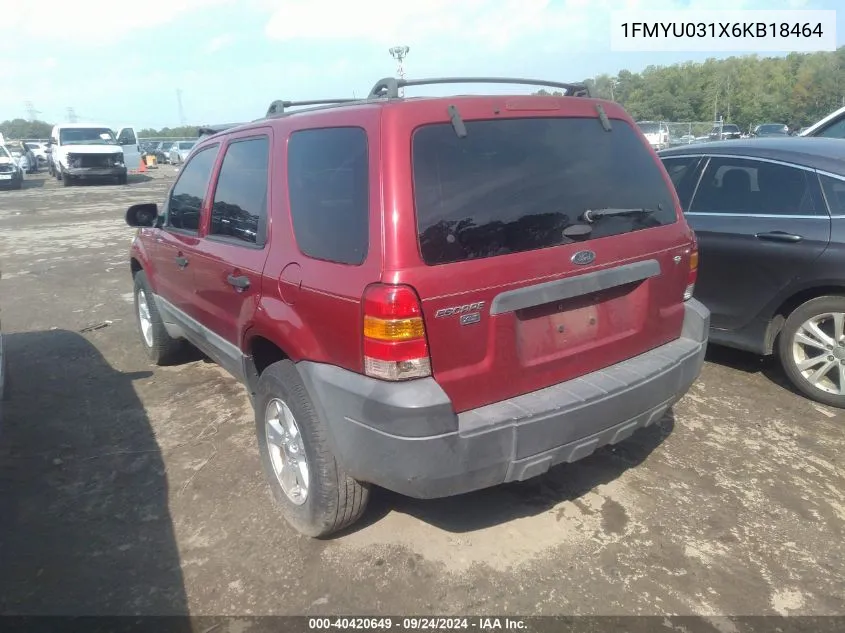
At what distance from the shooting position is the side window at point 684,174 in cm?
486

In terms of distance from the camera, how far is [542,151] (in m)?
2.64

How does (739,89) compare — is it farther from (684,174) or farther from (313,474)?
(313,474)

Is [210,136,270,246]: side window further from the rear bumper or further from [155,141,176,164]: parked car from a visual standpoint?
[155,141,176,164]: parked car

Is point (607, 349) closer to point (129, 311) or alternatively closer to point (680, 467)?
point (680, 467)

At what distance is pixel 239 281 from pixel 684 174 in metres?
3.59

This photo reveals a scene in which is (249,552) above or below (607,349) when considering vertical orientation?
below

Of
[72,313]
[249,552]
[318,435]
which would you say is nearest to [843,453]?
[318,435]

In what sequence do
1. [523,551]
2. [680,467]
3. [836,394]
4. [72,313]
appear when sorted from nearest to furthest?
1. [523,551]
2. [680,467]
3. [836,394]
4. [72,313]

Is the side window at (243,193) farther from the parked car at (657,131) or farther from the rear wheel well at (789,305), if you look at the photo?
the parked car at (657,131)

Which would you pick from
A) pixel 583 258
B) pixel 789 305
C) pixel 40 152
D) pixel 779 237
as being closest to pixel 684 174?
pixel 779 237

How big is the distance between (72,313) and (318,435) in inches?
220

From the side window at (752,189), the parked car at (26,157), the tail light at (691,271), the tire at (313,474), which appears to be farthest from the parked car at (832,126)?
the parked car at (26,157)

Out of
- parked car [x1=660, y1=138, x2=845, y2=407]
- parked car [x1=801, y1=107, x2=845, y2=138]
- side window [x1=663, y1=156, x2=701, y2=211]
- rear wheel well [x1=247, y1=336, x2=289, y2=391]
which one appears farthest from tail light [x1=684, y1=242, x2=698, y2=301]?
parked car [x1=801, y1=107, x2=845, y2=138]

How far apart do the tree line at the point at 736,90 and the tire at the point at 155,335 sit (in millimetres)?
50541
